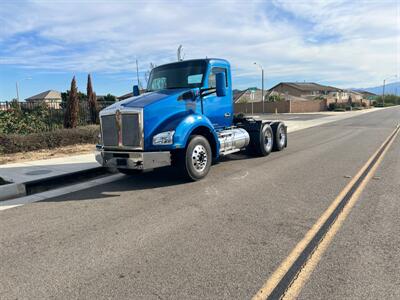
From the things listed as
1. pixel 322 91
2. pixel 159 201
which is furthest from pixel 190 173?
pixel 322 91

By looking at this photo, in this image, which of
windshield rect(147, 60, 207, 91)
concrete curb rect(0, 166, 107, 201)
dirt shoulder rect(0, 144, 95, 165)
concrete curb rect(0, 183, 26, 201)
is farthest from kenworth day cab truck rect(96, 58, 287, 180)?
dirt shoulder rect(0, 144, 95, 165)

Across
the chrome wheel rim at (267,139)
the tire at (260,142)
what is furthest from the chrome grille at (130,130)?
the chrome wheel rim at (267,139)

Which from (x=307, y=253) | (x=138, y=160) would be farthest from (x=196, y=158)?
(x=307, y=253)

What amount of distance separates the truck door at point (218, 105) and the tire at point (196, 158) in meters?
1.06

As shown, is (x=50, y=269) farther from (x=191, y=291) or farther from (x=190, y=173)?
(x=190, y=173)

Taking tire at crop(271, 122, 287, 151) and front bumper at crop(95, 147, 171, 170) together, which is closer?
front bumper at crop(95, 147, 171, 170)

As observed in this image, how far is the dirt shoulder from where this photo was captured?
1045cm

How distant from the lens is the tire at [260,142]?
10336 millimetres

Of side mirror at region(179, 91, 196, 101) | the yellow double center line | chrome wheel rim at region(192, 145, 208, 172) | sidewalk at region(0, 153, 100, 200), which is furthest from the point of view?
side mirror at region(179, 91, 196, 101)

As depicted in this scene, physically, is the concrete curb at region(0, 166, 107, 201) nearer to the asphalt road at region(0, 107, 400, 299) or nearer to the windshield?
the asphalt road at region(0, 107, 400, 299)

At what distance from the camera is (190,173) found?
7.10 m

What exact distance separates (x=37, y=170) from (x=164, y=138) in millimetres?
3934

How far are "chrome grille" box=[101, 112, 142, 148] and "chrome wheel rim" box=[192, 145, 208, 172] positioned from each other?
1230 mm

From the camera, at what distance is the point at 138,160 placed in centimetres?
658
